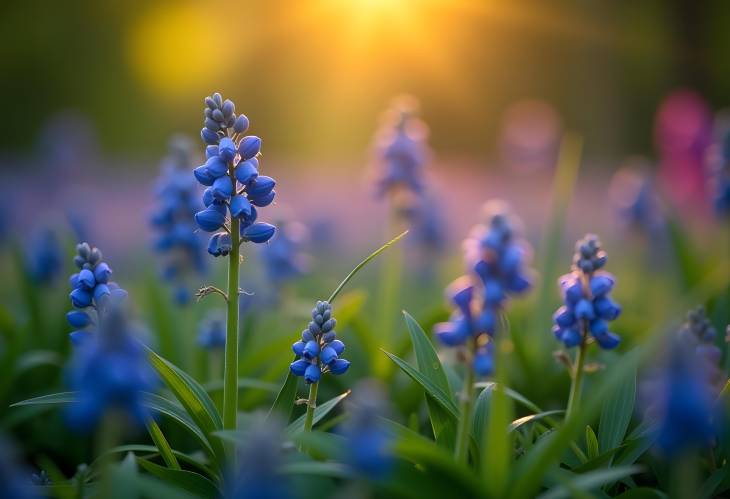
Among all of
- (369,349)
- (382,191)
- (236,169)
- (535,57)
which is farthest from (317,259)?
(535,57)

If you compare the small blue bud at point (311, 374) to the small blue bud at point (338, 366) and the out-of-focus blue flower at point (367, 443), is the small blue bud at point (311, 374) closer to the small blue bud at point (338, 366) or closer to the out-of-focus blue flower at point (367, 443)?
the small blue bud at point (338, 366)

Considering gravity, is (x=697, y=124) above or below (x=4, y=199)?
above

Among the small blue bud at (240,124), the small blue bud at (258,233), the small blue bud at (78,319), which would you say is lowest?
the small blue bud at (78,319)

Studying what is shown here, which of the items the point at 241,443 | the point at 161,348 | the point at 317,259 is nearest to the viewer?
the point at 241,443

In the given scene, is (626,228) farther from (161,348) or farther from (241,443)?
(241,443)

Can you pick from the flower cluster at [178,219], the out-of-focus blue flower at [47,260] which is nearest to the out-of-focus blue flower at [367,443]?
the flower cluster at [178,219]

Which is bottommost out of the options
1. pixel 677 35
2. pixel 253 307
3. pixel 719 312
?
pixel 253 307

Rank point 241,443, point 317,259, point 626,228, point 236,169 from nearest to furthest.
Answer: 1. point 241,443
2. point 236,169
3. point 626,228
4. point 317,259
